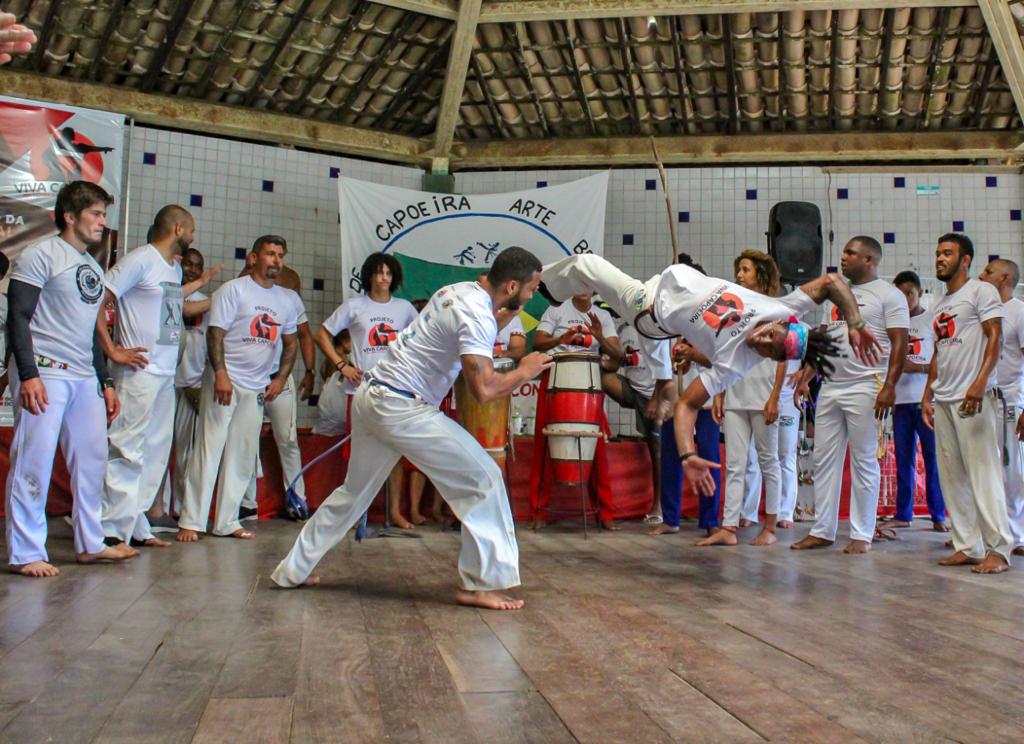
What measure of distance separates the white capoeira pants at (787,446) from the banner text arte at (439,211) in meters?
3.13

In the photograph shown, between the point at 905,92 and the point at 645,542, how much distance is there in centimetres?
556

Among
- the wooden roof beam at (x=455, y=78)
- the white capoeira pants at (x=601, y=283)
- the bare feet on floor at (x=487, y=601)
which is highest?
the wooden roof beam at (x=455, y=78)

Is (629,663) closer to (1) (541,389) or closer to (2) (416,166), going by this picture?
(1) (541,389)

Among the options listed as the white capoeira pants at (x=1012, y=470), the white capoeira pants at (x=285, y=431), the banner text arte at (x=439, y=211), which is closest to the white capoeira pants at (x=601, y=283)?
the white capoeira pants at (x=1012, y=470)

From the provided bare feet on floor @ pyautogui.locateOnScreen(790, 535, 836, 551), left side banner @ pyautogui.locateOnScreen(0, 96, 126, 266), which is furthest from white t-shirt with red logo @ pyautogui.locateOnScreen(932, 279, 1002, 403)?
left side banner @ pyautogui.locateOnScreen(0, 96, 126, 266)

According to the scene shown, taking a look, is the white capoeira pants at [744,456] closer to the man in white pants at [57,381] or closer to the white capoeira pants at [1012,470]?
the white capoeira pants at [1012,470]

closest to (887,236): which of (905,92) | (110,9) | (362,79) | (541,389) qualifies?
(905,92)

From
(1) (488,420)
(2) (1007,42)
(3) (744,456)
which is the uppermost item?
(2) (1007,42)

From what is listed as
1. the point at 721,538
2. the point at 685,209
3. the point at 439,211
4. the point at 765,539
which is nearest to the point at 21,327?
the point at 721,538

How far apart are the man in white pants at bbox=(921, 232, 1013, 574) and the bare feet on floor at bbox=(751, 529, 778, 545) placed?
0.97 m

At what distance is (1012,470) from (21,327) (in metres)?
4.94

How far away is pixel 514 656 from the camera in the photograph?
101 inches

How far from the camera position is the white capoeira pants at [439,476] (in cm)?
335

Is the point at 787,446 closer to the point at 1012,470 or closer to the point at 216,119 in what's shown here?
the point at 1012,470
